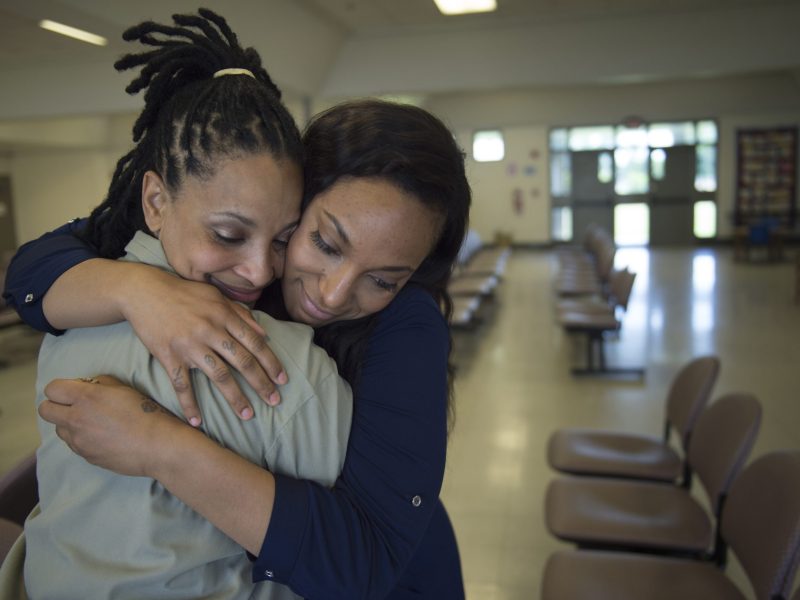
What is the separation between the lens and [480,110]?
1636cm

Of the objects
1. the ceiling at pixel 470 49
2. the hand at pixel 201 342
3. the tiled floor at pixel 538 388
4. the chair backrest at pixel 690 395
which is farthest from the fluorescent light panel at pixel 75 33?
the hand at pixel 201 342

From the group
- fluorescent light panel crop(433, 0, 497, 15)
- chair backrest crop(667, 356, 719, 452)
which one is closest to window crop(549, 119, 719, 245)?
fluorescent light panel crop(433, 0, 497, 15)

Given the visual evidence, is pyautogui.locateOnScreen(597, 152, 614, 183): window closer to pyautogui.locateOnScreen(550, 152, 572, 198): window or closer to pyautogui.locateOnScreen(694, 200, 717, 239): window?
pyautogui.locateOnScreen(550, 152, 572, 198): window

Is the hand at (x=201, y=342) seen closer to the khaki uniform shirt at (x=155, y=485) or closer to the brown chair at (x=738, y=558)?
the khaki uniform shirt at (x=155, y=485)

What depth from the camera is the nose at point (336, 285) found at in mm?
1159

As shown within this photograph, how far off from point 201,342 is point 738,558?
6.10 feet

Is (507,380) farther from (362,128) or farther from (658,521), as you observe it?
(362,128)

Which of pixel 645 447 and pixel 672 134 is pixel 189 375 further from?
pixel 672 134

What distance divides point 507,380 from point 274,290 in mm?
5033

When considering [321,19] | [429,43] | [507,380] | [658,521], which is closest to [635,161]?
[429,43]

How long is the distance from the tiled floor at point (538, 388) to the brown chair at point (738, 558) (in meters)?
0.87

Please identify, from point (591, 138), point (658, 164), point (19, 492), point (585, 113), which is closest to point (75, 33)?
point (19, 492)

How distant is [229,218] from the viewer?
99 cm

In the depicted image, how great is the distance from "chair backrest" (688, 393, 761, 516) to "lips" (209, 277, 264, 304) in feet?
6.17
